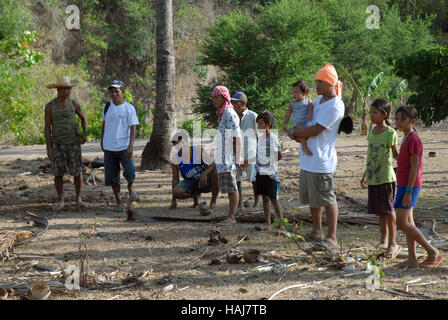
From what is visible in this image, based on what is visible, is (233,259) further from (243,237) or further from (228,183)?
(228,183)

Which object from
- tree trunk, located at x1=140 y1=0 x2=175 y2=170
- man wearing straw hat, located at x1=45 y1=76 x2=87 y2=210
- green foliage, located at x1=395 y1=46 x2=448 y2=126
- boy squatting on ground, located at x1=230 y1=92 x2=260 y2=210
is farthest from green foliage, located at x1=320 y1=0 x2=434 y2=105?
man wearing straw hat, located at x1=45 y1=76 x2=87 y2=210

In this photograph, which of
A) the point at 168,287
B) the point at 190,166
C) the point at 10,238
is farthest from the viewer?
the point at 190,166

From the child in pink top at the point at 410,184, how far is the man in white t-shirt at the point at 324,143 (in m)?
0.64

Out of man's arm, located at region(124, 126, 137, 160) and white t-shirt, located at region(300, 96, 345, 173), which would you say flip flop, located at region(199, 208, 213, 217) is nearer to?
man's arm, located at region(124, 126, 137, 160)

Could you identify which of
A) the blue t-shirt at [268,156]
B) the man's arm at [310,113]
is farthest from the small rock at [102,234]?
the man's arm at [310,113]

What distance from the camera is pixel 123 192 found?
27.8 feet

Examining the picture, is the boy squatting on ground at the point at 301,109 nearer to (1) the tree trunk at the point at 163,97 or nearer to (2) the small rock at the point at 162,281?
(2) the small rock at the point at 162,281

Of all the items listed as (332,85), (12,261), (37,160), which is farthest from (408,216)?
(37,160)

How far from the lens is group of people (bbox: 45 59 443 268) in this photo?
443cm

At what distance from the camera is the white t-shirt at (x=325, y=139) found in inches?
187

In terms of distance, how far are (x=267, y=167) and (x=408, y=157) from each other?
1.93 metres

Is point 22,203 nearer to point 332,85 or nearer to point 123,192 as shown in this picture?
point 123,192

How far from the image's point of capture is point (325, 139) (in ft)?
15.9

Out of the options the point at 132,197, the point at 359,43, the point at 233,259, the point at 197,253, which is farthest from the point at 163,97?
the point at 359,43
